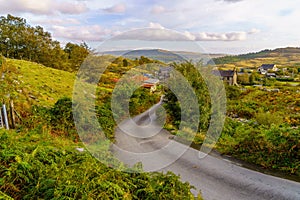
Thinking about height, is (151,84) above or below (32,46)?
below

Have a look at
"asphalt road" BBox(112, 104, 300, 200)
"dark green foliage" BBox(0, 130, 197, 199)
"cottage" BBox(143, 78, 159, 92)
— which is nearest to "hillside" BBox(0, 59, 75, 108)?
"asphalt road" BBox(112, 104, 300, 200)

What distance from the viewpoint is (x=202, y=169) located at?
657cm

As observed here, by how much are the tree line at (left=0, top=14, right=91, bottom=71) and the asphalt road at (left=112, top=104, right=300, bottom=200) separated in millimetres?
22920

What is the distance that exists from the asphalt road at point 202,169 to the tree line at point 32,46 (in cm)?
2292

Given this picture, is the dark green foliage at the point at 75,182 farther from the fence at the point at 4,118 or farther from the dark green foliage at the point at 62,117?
the dark green foliage at the point at 62,117

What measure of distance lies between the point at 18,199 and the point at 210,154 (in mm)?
6356

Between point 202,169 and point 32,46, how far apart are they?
91.7 feet

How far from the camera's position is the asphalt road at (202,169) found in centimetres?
530

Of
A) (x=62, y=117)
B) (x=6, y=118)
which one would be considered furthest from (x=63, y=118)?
(x=6, y=118)

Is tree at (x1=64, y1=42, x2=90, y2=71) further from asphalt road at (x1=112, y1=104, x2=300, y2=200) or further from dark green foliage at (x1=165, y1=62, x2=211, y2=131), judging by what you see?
asphalt road at (x1=112, y1=104, x2=300, y2=200)

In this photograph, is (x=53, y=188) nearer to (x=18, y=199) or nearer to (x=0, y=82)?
(x=18, y=199)

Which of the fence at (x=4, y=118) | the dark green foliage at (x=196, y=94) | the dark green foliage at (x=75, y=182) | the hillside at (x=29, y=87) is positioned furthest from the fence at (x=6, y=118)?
the dark green foliage at (x=196, y=94)

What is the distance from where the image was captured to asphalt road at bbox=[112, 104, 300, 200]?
5.30 m

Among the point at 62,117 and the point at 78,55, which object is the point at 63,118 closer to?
the point at 62,117
